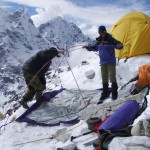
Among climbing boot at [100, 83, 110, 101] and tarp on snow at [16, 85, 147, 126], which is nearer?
tarp on snow at [16, 85, 147, 126]

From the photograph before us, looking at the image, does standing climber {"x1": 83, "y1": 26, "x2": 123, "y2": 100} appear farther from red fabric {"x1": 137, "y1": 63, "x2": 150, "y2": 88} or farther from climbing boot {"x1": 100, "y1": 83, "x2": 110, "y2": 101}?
red fabric {"x1": 137, "y1": 63, "x2": 150, "y2": 88}

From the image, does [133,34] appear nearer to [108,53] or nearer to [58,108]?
[108,53]

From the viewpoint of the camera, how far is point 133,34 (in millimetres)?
16328

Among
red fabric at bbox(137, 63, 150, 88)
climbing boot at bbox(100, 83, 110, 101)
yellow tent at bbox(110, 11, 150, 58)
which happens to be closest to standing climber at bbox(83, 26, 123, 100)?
climbing boot at bbox(100, 83, 110, 101)

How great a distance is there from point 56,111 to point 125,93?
8.04 feet

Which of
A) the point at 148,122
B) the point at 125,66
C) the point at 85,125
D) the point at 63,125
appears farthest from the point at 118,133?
the point at 125,66

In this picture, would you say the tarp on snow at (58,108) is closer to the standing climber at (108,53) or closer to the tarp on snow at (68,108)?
the tarp on snow at (68,108)

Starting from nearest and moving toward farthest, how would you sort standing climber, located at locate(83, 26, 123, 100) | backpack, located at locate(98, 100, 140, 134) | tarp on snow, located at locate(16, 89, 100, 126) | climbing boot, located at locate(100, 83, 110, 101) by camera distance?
backpack, located at locate(98, 100, 140, 134) → tarp on snow, located at locate(16, 89, 100, 126) → standing climber, located at locate(83, 26, 123, 100) → climbing boot, located at locate(100, 83, 110, 101)

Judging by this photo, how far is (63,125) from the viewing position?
33.3 feet

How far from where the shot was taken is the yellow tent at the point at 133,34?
1587cm

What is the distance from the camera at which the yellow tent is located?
52.1 feet

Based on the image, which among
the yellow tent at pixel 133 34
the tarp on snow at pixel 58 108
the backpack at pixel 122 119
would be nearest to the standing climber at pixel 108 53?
the tarp on snow at pixel 58 108

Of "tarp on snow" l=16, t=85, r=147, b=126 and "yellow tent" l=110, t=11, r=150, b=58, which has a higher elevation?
"yellow tent" l=110, t=11, r=150, b=58

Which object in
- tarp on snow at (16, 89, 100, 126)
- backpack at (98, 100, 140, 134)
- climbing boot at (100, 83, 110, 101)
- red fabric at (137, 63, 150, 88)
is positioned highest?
backpack at (98, 100, 140, 134)
